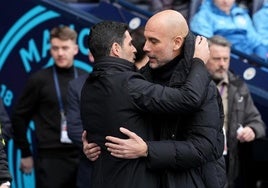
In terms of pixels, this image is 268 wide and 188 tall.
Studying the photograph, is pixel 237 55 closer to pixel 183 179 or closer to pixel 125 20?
pixel 125 20

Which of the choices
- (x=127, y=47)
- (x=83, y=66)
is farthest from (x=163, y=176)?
(x=83, y=66)

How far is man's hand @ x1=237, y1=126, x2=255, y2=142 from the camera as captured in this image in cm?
656

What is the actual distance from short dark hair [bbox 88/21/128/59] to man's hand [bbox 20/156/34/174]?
2.94 meters

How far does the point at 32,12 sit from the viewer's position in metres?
7.93

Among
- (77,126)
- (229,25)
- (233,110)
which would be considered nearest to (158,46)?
(77,126)

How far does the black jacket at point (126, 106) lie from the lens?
4.23 meters

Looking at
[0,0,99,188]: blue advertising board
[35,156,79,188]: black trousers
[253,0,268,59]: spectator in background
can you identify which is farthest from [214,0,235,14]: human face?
[35,156,79,188]: black trousers

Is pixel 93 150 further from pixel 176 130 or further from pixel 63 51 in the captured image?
pixel 63 51

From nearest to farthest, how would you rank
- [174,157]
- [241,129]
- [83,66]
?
1. [174,157]
2. [241,129]
3. [83,66]

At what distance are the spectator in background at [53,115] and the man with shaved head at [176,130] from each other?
2.55 metres

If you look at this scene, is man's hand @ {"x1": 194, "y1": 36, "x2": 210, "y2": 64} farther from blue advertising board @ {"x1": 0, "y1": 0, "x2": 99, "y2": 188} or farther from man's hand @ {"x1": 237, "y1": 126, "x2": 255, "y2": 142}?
blue advertising board @ {"x1": 0, "y1": 0, "x2": 99, "y2": 188}

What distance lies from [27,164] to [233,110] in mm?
1928

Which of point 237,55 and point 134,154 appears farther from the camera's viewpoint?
point 237,55

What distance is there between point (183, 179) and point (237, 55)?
362 centimetres
